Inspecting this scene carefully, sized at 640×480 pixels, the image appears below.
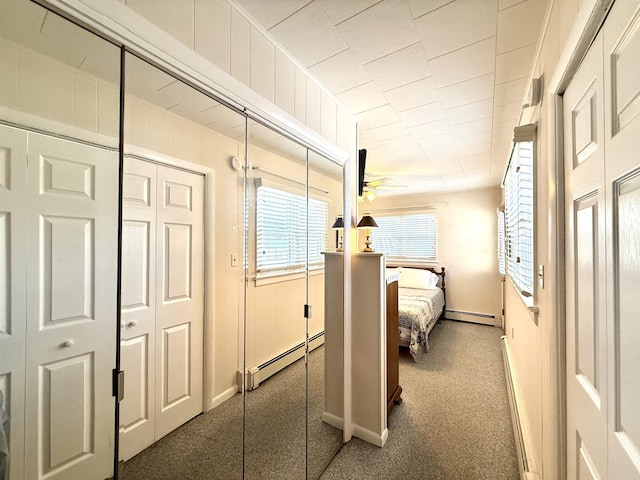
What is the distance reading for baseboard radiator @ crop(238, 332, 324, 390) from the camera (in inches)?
52.4

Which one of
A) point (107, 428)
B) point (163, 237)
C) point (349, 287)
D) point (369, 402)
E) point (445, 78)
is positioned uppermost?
point (445, 78)

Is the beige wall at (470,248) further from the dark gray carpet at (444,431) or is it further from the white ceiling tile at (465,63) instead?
the white ceiling tile at (465,63)

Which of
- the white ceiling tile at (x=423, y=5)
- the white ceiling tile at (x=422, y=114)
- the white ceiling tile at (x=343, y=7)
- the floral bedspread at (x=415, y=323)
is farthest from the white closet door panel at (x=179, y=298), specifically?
the floral bedspread at (x=415, y=323)

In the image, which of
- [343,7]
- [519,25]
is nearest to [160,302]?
[343,7]

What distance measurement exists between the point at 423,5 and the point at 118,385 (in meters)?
1.83

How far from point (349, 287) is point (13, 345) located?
159 cm

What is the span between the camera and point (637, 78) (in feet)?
1.83

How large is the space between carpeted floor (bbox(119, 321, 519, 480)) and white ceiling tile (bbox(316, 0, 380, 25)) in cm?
182

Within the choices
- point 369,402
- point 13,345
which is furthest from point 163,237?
point 369,402

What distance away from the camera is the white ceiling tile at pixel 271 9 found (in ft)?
3.65

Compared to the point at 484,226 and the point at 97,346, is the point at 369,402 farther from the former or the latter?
the point at 484,226

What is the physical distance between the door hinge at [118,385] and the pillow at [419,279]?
4.68m

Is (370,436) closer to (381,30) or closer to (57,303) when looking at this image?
(57,303)

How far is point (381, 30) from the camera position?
1.25m
